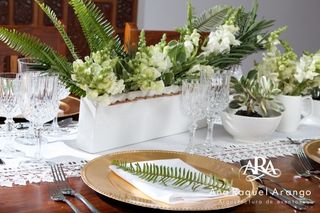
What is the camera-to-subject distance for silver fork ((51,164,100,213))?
980 mm

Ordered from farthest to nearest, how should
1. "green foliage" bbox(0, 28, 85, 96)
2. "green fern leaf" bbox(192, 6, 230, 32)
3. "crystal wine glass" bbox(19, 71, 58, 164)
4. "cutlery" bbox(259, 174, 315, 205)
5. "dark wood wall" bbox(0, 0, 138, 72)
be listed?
"dark wood wall" bbox(0, 0, 138, 72)
"green fern leaf" bbox(192, 6, 230, 32)
"green foliage" bbox(0, 28, 85, 96)
"crystal wine glass" bbox(19, 71, 58, 164)
"cutlery" bbox(259, 174, 315, 205)

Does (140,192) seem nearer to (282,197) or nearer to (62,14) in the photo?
(282,197)

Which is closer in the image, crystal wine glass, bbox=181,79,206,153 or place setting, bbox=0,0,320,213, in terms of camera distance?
place setting, bbox=0,0,320,213

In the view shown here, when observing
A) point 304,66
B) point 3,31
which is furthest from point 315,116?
point 3,31

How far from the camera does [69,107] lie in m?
1.64

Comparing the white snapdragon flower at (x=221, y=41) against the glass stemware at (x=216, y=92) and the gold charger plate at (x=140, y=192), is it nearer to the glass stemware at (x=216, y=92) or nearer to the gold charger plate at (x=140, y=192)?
the glass stemware at (x=216, y=92)

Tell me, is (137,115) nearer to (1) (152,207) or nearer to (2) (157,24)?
(1) (152,207)

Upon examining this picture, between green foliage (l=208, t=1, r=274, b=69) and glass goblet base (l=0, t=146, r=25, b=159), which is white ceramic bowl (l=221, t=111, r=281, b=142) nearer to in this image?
green foliage (l=208, t=1, r=274, b=69)

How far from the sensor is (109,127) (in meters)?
1.29

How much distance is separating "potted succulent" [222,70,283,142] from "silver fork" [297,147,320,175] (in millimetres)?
119

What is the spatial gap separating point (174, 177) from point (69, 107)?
67cm

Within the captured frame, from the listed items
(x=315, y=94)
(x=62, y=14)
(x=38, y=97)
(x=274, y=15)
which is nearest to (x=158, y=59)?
(x=38, y=97)

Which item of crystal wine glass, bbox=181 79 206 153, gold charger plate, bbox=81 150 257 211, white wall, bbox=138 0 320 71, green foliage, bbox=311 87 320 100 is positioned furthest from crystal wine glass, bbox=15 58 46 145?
white wall, bbox=138 0 320 71

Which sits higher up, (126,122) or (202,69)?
(202,69)
